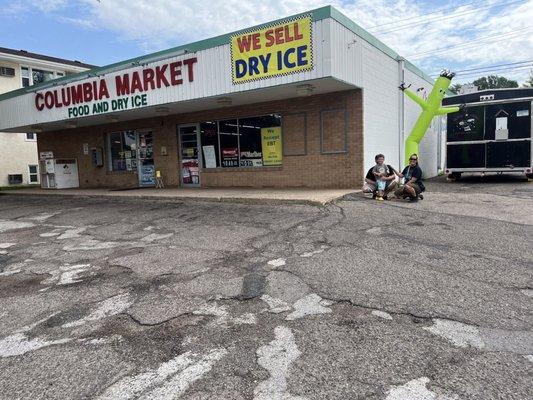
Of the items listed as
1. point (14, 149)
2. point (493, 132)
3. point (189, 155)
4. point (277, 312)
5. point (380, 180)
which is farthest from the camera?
Answer: point (14, 149)

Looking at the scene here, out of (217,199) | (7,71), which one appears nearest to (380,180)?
(217,199)

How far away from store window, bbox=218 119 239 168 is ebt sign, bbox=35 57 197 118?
250cm

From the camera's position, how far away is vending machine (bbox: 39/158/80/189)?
64.2 feet

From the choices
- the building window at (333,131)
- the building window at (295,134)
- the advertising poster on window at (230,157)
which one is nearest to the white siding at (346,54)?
the building window at (333,131)

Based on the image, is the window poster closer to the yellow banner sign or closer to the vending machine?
the yellow banner sign

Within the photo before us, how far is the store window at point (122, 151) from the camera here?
18000mm

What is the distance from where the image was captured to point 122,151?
18516mm

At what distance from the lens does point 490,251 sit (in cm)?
602

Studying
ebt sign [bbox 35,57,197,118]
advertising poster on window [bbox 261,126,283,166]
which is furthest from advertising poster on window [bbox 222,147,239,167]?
ebt sign [bbox 35,57,197,118]

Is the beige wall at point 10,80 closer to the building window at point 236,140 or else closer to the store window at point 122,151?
the store window at point 122,151

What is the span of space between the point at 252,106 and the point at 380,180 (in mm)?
5362

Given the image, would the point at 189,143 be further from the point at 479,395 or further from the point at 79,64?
the point at 79,64

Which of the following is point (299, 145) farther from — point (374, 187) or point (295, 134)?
point (374, 187)

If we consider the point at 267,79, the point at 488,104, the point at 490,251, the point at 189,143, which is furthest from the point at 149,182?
the point at 490,251
